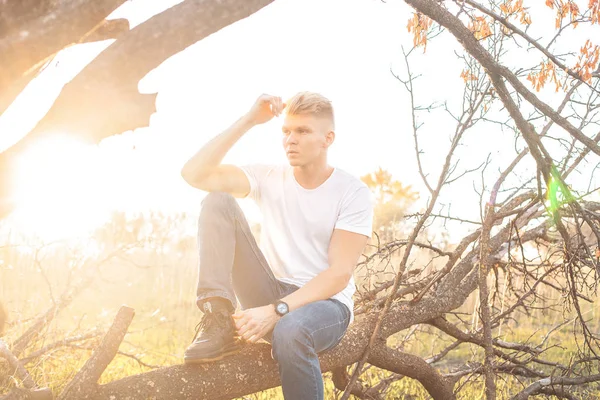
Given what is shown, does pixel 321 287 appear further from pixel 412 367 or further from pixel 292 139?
pixel 412 367

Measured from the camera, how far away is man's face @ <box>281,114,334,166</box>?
2.67 m

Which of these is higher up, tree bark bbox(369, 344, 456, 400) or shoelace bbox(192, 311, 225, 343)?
shoelace bbox(192, 311, 225, 343)

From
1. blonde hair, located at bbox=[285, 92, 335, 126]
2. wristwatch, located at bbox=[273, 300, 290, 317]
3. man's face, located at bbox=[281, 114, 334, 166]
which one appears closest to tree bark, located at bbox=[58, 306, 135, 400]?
wristwatch, located at bbox=[273, 300, 290, 317]

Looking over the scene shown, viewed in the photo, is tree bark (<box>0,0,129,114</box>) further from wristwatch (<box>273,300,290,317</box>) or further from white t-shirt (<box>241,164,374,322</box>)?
wristwatch (<box>273,300,290,317</box>)

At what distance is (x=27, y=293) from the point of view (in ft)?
21.1

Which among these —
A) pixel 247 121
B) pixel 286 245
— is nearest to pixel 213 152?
pixel 247 121

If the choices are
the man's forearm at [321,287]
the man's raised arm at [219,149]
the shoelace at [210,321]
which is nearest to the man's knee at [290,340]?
the man's forearm at [321,287]

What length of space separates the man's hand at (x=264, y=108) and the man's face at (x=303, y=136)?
0.10 metres

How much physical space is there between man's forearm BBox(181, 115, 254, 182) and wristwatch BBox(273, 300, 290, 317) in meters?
0.71

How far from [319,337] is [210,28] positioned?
135cm

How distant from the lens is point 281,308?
238 centimetres

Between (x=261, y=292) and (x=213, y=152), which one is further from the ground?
(x=213, y=152)

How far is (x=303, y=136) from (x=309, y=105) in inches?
6.0

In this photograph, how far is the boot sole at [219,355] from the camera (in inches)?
90.8
